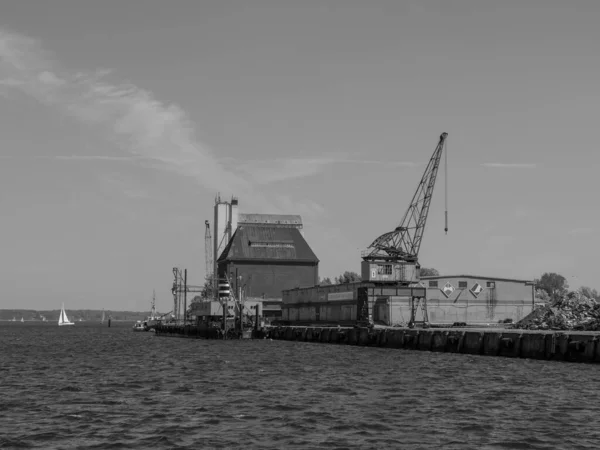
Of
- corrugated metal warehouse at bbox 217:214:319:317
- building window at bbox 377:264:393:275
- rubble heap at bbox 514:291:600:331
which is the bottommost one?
rubble heap at bbox 514:291:600:331

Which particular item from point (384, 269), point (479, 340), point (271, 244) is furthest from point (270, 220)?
point (479, 340)

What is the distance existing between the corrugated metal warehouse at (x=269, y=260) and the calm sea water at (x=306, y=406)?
373 feet

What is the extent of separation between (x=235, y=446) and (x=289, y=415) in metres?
7.01

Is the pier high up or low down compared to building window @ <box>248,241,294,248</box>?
down

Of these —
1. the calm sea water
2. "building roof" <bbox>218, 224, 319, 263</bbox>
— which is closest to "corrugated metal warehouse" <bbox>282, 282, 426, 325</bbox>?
"building roof" <bbox>218, 224, 319, 263</bbox>

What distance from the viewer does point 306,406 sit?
39.0 meters

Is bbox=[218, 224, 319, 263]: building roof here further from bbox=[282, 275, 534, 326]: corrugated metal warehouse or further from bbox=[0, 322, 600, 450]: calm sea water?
bbox=[0, 322, 600, 450]: calm sea water

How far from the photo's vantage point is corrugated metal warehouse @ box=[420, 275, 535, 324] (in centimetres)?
11906

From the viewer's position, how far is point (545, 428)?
1270 inches

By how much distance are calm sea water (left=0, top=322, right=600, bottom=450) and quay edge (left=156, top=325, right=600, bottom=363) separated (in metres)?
3.10

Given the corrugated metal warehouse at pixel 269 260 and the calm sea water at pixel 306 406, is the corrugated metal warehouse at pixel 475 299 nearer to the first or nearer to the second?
the calm sea water at pixel 306 406

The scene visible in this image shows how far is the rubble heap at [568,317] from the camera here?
277 feet

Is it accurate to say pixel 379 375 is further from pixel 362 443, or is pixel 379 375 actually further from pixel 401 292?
pixel 401 292

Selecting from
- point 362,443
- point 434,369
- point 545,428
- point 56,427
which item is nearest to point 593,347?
point 434,369
